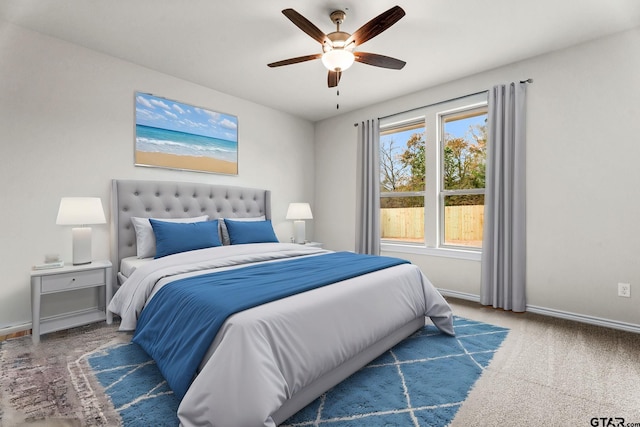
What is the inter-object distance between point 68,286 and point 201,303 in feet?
5.65

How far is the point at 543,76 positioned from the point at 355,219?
279 centimetres

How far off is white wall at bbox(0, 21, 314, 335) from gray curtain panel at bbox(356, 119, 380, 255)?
2.46 meters

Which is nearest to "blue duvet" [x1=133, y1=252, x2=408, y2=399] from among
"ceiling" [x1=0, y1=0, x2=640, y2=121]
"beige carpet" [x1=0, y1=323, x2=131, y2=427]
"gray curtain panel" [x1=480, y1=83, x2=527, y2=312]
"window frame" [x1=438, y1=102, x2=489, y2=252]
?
"beige carpet" [x1=0, y1=323, x2=131, y2=427]

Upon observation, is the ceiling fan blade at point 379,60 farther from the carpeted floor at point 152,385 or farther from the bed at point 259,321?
the carpeted floor at point 152,385

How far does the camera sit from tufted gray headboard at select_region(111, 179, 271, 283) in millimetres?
3078

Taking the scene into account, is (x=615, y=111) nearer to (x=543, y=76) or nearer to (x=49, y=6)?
(x=543, y=76)

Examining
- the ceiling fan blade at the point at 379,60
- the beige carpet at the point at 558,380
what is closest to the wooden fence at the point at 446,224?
the beige carpet at the point at 558,380

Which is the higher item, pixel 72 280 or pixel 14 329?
pixel 72 280

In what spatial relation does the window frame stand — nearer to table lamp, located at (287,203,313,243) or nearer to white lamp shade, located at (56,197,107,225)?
table lamp, located at (287,203,313,243)

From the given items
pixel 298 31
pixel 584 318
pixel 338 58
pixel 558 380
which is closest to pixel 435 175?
pixel 584 318

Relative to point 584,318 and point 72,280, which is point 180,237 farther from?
point 584,318

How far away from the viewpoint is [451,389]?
1.81m

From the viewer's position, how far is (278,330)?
4.98 ft

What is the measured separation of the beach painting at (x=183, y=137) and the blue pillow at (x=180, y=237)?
32.9 inches
